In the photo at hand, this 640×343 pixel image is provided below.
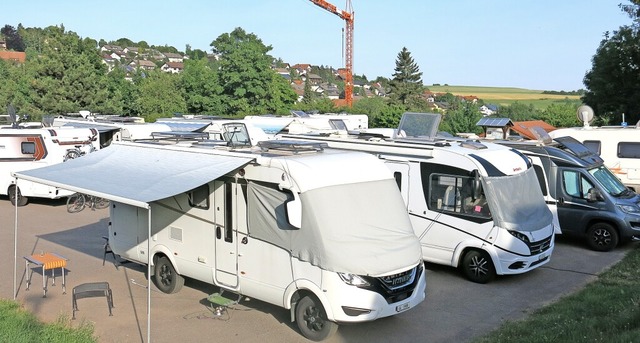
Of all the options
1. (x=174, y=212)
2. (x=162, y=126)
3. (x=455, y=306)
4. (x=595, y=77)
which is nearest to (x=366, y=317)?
(x=455, y=306)

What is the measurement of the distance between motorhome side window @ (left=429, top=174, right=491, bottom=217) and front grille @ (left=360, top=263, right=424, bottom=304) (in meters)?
2.78

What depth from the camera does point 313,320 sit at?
809 cm

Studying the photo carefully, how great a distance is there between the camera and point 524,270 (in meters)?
10.8

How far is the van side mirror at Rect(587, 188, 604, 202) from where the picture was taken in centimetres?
1337

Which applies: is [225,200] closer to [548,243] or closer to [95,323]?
[95,323]

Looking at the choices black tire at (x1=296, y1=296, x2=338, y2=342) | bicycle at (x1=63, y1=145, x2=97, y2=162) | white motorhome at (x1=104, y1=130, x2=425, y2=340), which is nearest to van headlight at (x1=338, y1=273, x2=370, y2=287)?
white motorhome at (x1=104, y1=130, x2=425, y2=340)

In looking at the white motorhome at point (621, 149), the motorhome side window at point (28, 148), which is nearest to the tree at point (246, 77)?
the motorhome side window at point (28, 148)

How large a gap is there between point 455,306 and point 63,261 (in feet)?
21.2

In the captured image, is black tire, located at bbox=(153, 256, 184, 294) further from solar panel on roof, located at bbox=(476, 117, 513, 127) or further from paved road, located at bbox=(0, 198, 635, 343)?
solar panel on roof, located at bbox=(476, 117, 513, 127)

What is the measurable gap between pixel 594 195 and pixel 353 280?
803cm

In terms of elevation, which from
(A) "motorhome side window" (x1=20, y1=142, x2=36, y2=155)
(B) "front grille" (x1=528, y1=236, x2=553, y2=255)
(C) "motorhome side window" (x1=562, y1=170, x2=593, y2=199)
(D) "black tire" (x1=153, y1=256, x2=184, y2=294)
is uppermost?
(A) "motorhome side window" (x1=20, y1=142, x2=36, y2=155)

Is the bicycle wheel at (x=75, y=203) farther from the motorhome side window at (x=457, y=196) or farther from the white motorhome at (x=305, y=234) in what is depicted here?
the motorhome side window at (x=457, y=196)

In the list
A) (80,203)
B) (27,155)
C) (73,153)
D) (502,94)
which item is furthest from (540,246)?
(502,94)

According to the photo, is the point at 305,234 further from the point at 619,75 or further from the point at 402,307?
the point at 619,75
